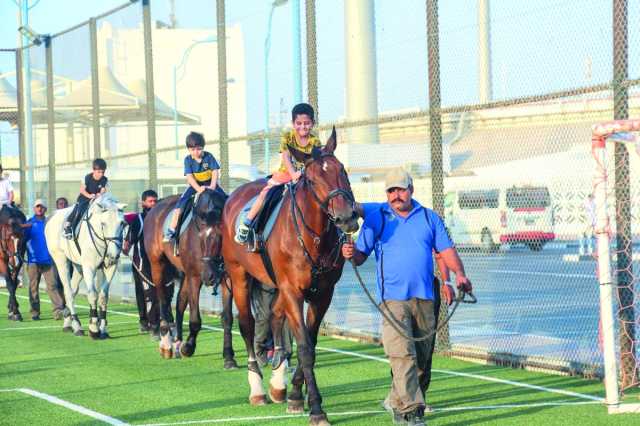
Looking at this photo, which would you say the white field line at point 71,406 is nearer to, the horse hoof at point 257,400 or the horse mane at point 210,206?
the horse hoof at point 257,400

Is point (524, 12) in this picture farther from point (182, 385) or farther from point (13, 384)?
point (13, 384)

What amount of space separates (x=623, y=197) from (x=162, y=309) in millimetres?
7235

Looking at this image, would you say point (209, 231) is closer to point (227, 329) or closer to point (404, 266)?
point (227, 329)

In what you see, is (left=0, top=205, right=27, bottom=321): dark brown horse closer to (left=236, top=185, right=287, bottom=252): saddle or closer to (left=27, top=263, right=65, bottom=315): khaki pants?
(left=27, top=263, right=65, bottom=315): khaki pants

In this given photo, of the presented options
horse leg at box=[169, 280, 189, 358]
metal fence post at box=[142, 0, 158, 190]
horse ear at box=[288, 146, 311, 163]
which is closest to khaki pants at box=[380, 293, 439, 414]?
horse ear at box=[288, 146, 311, 163]

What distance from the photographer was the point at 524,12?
1300cm

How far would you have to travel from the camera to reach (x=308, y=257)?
10.9 meters

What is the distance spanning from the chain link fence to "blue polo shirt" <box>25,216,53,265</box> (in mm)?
4201

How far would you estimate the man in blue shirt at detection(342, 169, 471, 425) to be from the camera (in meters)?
9.53

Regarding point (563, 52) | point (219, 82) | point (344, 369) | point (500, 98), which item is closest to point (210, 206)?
point (344, 369)

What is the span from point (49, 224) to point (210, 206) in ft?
24.1

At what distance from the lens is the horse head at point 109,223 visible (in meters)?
18.4

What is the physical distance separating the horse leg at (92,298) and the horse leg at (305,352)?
7.58 meters

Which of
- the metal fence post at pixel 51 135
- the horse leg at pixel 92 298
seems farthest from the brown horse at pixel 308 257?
the metal fence post at pixel 51 135
